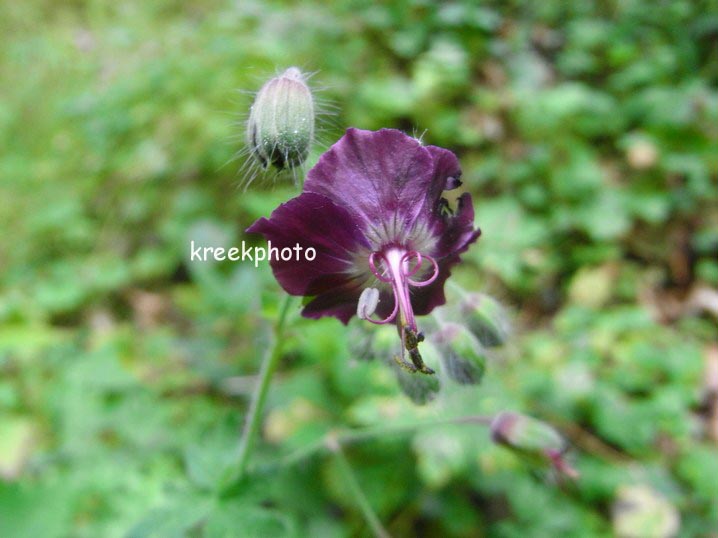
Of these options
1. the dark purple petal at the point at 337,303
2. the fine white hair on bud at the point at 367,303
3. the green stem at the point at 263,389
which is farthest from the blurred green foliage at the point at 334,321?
the fine white hair on bud at the point at 367,303

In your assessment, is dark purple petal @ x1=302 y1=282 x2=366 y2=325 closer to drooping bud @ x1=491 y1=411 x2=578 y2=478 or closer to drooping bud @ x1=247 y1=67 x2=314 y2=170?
drooping bud @ x1=247 y1=67 x2=314 y2=170

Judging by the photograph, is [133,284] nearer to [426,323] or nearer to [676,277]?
[426,323]

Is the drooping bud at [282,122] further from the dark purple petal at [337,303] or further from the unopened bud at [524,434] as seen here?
the unopened bud at [524,434]

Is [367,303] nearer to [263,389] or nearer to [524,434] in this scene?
[263,389]

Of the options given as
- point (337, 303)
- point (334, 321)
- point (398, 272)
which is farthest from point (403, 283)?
point (334, 321)

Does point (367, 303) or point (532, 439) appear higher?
point (367, 303)

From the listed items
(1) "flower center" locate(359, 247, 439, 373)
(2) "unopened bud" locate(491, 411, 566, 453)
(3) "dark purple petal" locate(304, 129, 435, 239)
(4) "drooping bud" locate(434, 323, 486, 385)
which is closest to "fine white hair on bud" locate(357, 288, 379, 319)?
(1) "flower center" locate(359, 247, 439, 373)
